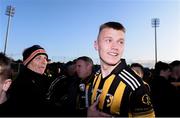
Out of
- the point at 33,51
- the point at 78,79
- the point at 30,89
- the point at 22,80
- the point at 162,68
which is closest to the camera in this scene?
the point at 30,89

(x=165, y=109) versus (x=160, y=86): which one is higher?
(x=160, y=86)

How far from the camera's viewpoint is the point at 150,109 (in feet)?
7.37

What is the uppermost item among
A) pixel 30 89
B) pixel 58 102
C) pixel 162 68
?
pixel 162 68

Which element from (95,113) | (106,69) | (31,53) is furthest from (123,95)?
(31,53)

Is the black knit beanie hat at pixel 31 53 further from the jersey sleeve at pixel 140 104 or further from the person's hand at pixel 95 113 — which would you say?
the jersey sleeve at pixel 140 104

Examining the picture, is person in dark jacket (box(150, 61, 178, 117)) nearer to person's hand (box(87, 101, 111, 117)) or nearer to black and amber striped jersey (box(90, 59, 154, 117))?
black and amber striped jersey (box(90, 59, 154, 117))

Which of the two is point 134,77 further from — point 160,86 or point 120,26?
point 160,86

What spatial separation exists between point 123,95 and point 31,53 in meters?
2.52

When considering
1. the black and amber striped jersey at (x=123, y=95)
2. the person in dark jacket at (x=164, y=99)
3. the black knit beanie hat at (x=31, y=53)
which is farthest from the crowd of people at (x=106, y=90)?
the person in dark jacket at (x=164, y=99)

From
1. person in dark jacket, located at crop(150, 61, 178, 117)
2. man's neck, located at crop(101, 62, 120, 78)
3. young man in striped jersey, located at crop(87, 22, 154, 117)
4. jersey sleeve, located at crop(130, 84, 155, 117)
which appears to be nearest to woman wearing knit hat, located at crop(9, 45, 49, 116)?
young man in striped jersey, located at crop(87, 22, 154, 117)

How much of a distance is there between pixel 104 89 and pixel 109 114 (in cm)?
26

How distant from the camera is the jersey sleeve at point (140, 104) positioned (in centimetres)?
219

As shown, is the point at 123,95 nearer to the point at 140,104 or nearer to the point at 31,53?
the point at 140,104

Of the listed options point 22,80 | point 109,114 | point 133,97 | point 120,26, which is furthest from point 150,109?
point 22,80
